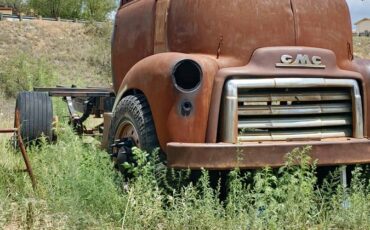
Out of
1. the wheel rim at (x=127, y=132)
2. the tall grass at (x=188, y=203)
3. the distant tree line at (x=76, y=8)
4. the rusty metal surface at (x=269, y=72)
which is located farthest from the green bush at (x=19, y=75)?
the distant tree line at (x=76, y=8)

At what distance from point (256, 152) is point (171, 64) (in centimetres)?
89

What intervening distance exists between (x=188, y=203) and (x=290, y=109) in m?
1.17

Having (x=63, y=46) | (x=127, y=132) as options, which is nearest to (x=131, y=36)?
(x=127, y=132)

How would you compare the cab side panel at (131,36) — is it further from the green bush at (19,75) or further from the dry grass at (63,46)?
the dry grass at (63,46)

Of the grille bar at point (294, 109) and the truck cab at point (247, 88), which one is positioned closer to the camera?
the truck cab at point (247, 88)

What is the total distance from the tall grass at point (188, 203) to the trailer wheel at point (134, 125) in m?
0.16

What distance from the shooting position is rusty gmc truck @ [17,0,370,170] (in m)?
4.04

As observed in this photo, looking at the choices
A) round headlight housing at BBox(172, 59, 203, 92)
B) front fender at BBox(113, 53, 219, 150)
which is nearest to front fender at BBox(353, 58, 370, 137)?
front fender at BBox(113, 53, 219, 150)

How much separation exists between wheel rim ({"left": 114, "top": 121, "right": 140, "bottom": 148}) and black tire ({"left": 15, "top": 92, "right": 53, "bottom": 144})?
217cm

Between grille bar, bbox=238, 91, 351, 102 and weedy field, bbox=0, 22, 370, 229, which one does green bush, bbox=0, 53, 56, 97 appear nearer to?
weedy field, bbox=0, 22, 370, 229

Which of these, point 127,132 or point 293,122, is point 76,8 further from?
point 293,122

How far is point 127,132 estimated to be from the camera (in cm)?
478

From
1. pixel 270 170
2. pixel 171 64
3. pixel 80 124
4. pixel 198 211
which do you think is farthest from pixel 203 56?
pixel 80 124

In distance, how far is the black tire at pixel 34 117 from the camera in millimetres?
6820
